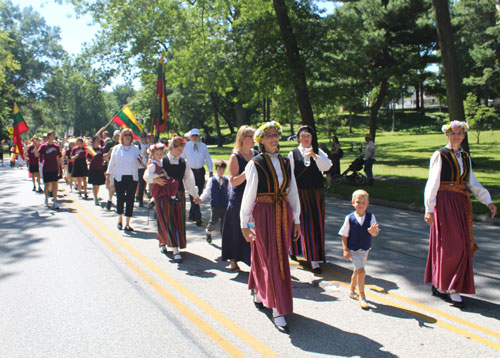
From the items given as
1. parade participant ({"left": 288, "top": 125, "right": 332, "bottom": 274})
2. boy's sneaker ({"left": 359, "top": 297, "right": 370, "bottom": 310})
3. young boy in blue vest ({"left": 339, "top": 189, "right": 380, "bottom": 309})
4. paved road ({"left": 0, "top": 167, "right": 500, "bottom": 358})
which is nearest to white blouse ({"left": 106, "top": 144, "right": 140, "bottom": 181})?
paved road ({"left": 0, "top": 167, "right": 500, "bottom": 358})

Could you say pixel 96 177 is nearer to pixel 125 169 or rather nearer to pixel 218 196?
pixel 125 169

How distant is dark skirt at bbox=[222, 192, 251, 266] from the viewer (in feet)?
21.0

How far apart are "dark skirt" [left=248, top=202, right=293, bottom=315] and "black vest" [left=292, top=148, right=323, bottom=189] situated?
181 centimetres

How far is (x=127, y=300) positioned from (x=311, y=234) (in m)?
2.69

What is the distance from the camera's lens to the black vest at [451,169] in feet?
17.3

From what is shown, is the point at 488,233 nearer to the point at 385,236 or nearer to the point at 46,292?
the point at 385,236

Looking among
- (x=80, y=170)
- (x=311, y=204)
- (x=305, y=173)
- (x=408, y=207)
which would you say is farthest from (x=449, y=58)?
(x=80, y=170)

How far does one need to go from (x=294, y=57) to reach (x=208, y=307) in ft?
41.4

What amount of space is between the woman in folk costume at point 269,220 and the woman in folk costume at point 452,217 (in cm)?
177

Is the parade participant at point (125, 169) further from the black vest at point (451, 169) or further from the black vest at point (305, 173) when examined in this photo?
the black vest at point (451, 169)

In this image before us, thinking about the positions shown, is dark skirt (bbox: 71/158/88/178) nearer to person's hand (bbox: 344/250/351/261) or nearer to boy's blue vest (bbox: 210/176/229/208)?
boy's blue vest (bbox: 210/176/229/208)

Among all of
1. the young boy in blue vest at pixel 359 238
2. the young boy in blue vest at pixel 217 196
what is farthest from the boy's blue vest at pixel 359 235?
the young boy in blue vest at pixel 217 196

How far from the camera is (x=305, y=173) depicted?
6.69 meters

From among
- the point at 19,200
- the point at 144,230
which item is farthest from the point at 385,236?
the point at 19,200
